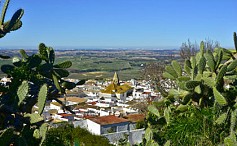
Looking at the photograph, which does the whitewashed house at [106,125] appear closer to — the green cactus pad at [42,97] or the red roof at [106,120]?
the red roof at [106,120]

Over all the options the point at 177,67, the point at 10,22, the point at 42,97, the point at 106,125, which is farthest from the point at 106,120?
the point at 42,97

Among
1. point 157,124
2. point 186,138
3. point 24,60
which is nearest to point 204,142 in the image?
point 186,138

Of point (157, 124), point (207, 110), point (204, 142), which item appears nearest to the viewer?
point (204, 142)

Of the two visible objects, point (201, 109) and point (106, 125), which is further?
point (106, 125)

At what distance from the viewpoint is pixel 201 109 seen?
3879 millimetres

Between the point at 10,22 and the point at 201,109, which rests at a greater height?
the point at 10,22

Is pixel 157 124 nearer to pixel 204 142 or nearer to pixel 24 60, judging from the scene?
pixel 204 142

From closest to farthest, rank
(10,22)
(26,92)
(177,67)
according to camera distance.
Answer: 1. (26,92)
2. (10,22)
3. (177,67)

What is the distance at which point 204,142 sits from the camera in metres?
3.38

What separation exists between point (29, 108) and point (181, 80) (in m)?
1.83

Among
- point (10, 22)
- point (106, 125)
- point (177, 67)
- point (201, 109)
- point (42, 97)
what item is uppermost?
point (10, 22)

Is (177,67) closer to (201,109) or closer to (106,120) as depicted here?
(201,109)

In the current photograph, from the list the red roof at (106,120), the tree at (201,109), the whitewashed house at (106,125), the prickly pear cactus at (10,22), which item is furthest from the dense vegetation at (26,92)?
the red roof at (106,120)

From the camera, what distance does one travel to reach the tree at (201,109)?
11.4ft
